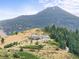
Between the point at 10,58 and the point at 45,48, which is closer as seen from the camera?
the point at 10,58

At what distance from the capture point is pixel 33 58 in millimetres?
160500

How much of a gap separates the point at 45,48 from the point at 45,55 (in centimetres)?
1794

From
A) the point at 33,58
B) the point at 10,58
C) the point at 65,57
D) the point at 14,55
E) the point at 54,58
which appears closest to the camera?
the point at 10,58

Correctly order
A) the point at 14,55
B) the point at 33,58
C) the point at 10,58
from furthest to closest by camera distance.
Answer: the point at 33,58 < the point at 14,55 < the point at 10,58

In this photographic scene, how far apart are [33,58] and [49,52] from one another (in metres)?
28.0

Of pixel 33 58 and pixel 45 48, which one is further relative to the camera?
pixel 45 48

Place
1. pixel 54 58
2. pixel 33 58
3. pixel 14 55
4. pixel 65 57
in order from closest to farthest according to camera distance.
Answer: pixel 14 55 < pixel 33 58 < pixel 54 58 < pixel 65 57

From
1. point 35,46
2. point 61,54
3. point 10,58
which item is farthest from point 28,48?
point 10,58

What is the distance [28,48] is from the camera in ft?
639

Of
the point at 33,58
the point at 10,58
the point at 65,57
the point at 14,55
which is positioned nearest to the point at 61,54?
the point at 65,57

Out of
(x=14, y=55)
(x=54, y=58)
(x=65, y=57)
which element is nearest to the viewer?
(x=14, y=55)

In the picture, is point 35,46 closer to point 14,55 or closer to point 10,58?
point 14,55

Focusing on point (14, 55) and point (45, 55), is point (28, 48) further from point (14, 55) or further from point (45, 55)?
point (14, 55)

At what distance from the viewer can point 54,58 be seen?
179250 mm
